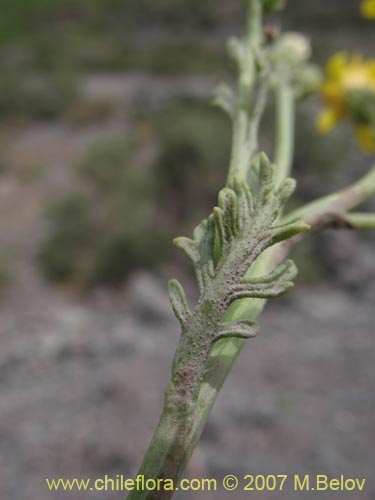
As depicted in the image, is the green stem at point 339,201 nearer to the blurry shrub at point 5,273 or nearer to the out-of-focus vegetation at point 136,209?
the out-of-focus vegetation at point 136,209

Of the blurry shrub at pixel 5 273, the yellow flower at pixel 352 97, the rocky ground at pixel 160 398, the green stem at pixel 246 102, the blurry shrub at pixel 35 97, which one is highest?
the blurry shrub at pixel 35 97

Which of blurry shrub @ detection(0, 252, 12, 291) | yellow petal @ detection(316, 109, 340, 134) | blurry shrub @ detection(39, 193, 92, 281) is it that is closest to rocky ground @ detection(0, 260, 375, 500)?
blurry shrub @ detection(0, 252, 12, 291)

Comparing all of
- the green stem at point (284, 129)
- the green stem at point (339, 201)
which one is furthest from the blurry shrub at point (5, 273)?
the green stem at point (339, 201)

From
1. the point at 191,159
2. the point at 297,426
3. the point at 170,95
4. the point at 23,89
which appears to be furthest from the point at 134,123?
the point at 297,426

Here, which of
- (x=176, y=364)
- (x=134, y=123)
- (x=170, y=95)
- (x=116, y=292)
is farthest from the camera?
(x=170, y=95)

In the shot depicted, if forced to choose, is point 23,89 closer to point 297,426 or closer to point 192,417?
point 297,426

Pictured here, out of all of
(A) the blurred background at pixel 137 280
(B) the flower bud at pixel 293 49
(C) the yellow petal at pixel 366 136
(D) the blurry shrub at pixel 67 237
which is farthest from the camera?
(D) the blurry shrub at pixel 67 237

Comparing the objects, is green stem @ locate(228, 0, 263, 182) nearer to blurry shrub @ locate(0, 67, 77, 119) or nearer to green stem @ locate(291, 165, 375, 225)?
green stem @ locate(291, 165, 375, 225)
